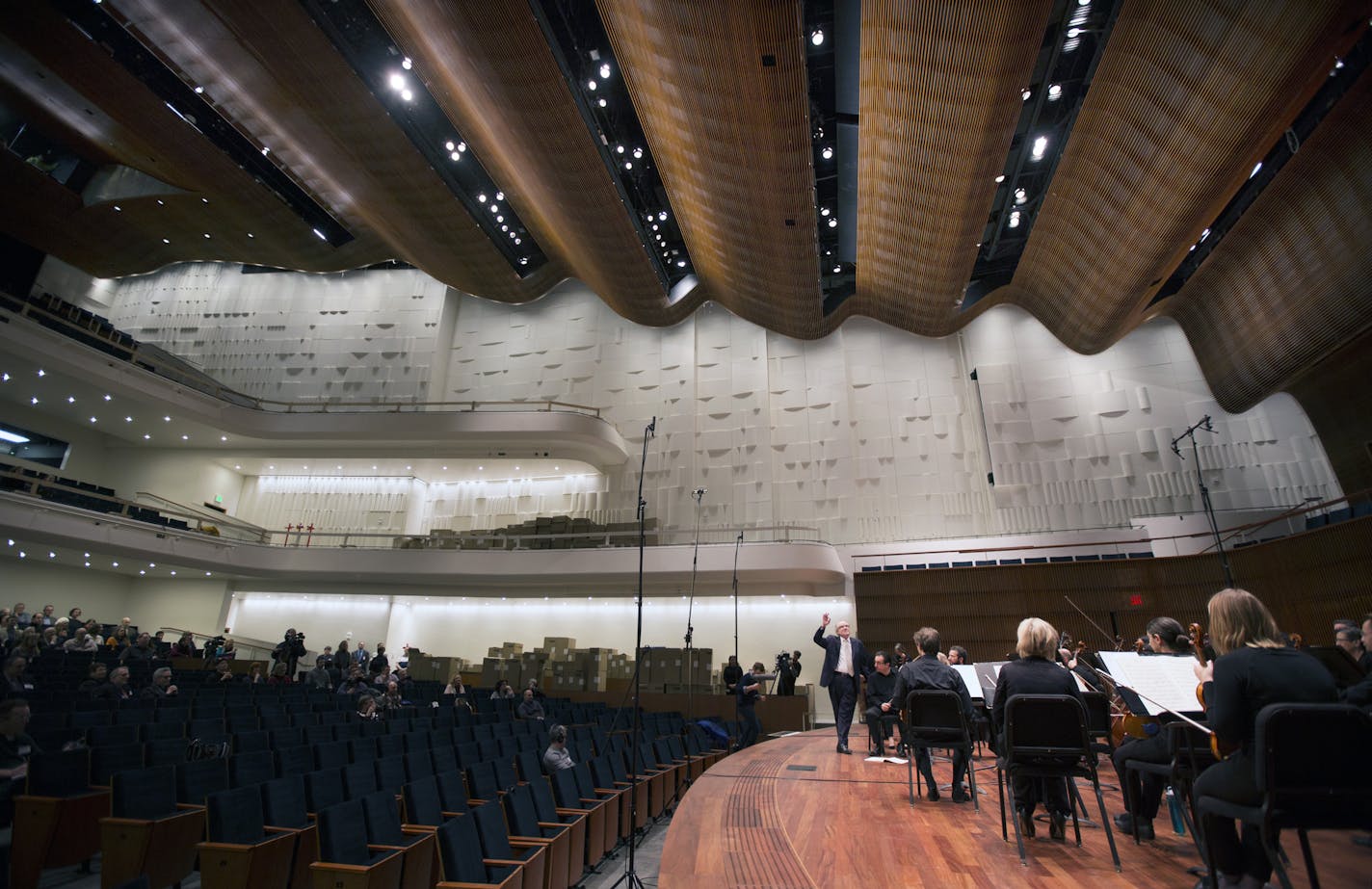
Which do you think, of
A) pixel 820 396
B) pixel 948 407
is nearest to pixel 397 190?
pixel 820 396

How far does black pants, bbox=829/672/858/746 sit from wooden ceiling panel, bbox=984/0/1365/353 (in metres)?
10.0

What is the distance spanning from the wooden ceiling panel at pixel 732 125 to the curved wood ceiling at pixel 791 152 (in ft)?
0.16

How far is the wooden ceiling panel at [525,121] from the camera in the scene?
11430 mm

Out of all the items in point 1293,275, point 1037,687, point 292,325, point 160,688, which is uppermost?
point 292,325

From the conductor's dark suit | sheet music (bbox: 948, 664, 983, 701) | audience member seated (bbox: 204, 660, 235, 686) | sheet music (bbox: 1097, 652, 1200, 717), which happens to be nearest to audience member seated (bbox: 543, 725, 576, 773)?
the conductor's dark suit

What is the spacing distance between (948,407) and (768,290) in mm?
5752

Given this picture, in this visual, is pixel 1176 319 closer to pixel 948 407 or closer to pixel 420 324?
pixel 948 407

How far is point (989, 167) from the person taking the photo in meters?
11.7

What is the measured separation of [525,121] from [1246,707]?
1412cm

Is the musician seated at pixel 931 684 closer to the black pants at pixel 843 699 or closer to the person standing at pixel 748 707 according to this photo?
the black pants at pixel 843 699

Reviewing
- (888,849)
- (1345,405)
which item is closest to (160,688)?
(888,849)

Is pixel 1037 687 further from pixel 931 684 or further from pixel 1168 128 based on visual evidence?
pixel 1168 128

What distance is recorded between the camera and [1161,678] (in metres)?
3.05

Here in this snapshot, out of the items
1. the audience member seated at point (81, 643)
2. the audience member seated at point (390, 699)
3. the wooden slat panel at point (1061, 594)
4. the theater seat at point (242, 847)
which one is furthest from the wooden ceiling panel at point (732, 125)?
the audience member seated at point (81, 643)
